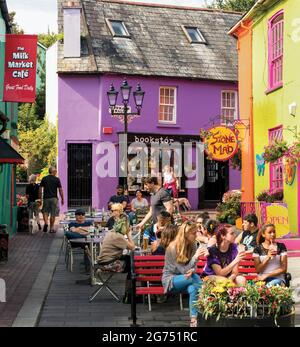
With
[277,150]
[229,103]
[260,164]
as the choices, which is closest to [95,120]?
[229,103]

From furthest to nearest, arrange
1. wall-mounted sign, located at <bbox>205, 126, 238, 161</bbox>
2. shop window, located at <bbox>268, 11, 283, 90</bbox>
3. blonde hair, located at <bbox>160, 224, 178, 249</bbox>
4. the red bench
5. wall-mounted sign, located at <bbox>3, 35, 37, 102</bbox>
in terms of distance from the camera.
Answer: wall-mounted sign, located at <bbox>205, 126, 238, 161</bbox>
shop window, located at <bbox>268, 11, 283, 90</bbox>
wall-mounted sign, located at <bbox>3, 35, 37, 102</bbox>
the red bench
blonde hair, located at <bbox>160, 224, 178, 249</bbox>

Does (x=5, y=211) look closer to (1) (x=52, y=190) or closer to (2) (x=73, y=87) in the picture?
(1) (x=52, y=190)

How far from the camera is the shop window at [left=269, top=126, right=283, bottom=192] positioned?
759 inches

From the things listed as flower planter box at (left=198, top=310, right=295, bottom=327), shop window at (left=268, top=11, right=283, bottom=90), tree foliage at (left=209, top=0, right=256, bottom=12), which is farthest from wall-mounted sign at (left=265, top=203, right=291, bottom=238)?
tree foliage at (left=209, top=0, right=256, bottom=12)

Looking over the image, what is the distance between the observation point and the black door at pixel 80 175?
30219mm

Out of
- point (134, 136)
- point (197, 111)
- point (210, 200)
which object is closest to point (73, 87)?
point (134, 136)

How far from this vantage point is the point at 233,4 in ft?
146

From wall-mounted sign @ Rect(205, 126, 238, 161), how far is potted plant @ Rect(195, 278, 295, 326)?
41.5ft

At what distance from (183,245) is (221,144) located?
35.7 ft

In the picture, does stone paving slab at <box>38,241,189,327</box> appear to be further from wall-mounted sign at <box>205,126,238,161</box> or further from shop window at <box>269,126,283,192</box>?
shop window at <box>269,126,283,192</box>

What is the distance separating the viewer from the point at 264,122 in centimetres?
2056

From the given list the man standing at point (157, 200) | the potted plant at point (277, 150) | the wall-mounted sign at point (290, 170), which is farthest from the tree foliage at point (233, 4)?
the man standing at point (157, 200)

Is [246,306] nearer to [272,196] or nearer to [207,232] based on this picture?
[207,232]
